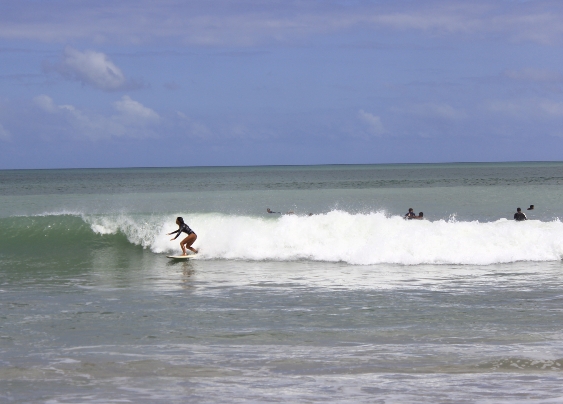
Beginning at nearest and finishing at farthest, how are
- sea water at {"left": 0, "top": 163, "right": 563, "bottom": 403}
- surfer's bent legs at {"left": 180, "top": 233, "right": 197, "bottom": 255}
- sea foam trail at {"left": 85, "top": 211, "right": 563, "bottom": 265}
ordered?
1. sea water at {"left": 0, "top": 163, "right": 563, "bottom": 403}
2. sea foam trail at {"left": 85, "top": 211, "right": 563, "bottom": 265}
3. surfer's bent legs at {"left": 180, "top": 233, "right": 197, "bottom": 255}

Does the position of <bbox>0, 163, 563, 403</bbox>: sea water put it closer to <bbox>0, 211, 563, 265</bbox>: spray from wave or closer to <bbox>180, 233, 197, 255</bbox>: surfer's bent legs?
<bbox>0, 211, 563, 265</bbox>: spray from wave

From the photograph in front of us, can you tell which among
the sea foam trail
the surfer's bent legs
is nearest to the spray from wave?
the sea foam trail

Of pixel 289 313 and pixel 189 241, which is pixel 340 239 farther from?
pixel 289 313

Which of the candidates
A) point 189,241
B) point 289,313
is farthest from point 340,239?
point 289,313

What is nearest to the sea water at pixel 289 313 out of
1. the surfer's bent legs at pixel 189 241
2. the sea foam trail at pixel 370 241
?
the sea foam trail at pixel 370 241

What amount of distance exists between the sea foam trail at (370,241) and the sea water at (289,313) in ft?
0.23

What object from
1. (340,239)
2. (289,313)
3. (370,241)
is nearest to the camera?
(289,313)

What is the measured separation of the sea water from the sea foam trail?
0.23 ft

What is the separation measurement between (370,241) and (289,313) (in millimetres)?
9988

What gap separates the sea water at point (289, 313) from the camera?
31.0 ft

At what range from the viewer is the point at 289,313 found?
13820 millimetres

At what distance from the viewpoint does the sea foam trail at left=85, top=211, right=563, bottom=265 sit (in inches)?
867

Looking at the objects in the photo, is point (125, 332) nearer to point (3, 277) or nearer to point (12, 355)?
point (12, 355)

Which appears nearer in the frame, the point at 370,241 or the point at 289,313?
the point at 289,313
